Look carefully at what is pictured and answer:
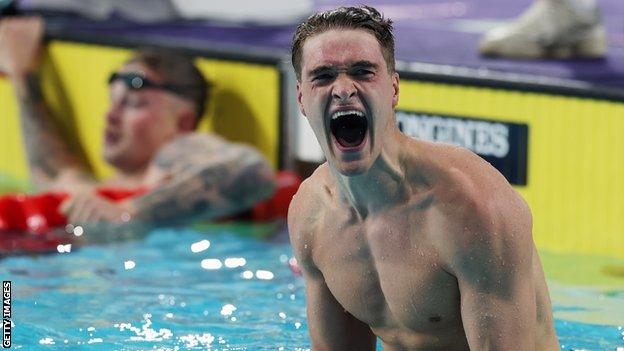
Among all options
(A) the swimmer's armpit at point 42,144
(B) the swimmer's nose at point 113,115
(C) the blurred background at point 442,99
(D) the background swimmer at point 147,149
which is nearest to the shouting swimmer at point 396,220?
(C) the blurred background at point 442,99

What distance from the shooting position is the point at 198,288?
4.94 m

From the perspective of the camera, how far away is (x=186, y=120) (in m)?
6.43

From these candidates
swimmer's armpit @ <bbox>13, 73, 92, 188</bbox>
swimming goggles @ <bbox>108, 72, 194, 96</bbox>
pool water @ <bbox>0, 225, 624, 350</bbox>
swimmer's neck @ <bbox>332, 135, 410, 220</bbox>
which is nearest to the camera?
swimmer's neck @ <bbox>332, 135, 410, 220</bbox>

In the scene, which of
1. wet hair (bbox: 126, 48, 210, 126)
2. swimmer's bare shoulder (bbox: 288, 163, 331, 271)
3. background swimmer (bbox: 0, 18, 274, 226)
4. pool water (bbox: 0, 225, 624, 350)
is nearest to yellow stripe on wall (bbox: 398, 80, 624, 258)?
pool water (bbox: 0, 225, 624, 350)

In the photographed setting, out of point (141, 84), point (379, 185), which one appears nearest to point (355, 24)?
point (379, 185)

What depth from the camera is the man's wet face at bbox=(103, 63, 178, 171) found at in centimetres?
637

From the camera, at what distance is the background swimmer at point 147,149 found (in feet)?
19.8

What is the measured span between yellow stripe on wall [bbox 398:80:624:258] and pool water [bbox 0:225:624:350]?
14.3 inches

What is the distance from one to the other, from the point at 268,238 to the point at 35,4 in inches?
86.5

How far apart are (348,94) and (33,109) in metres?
4.51

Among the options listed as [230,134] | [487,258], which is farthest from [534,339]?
[230,134]

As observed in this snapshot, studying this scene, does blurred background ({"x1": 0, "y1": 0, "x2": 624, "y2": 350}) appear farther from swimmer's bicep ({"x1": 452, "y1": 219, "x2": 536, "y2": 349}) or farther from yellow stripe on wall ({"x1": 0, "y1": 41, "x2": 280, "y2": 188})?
swimmer's bicep ({"x1": 452, "y1": 219, "x2": 536, "y2": 349})

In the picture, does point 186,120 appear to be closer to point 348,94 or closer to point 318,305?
point 318,305

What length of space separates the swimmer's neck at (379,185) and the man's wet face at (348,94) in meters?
0.08
